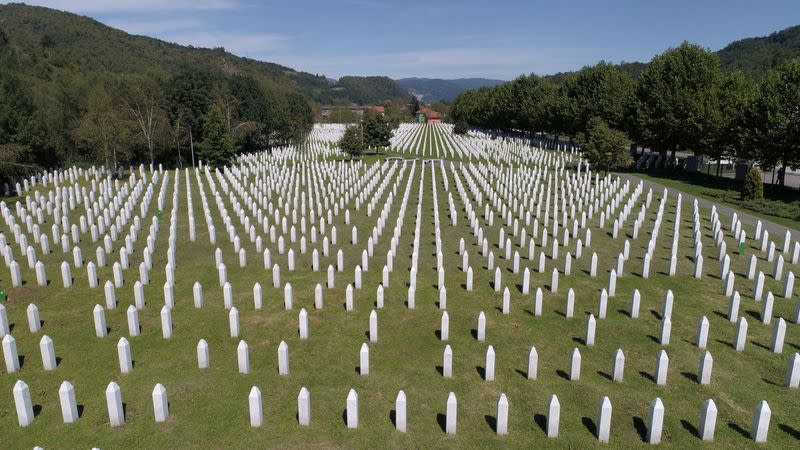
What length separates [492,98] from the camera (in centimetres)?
9069

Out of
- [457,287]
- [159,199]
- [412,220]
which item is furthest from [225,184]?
[457,287]

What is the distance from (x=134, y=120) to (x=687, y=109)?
151 feet

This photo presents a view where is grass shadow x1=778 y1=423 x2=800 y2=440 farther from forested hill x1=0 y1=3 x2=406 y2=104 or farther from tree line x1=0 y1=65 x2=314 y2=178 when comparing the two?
forested hill x1=0 y1=3 x2=406 y2=104

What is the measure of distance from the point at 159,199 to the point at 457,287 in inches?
703

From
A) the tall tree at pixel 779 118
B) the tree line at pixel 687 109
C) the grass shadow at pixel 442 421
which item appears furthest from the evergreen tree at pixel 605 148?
the grass shadow at pixel 442 421

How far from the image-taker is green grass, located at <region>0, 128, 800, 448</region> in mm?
7625

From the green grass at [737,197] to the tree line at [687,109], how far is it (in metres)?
1.82

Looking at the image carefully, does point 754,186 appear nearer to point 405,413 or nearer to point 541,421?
point 541,421

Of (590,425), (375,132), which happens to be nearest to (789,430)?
(590,425)

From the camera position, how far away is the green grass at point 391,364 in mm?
7625

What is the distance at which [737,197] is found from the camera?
27500 millimetres

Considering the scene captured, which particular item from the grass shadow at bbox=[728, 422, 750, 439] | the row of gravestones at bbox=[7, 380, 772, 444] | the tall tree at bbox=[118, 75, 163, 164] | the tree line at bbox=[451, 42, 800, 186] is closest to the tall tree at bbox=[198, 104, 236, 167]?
the tall tree at bbox=[118, 75, 163, 164]

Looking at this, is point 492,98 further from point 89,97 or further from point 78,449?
point 78,449

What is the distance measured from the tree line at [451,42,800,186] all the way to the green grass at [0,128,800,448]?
17.7 metres
